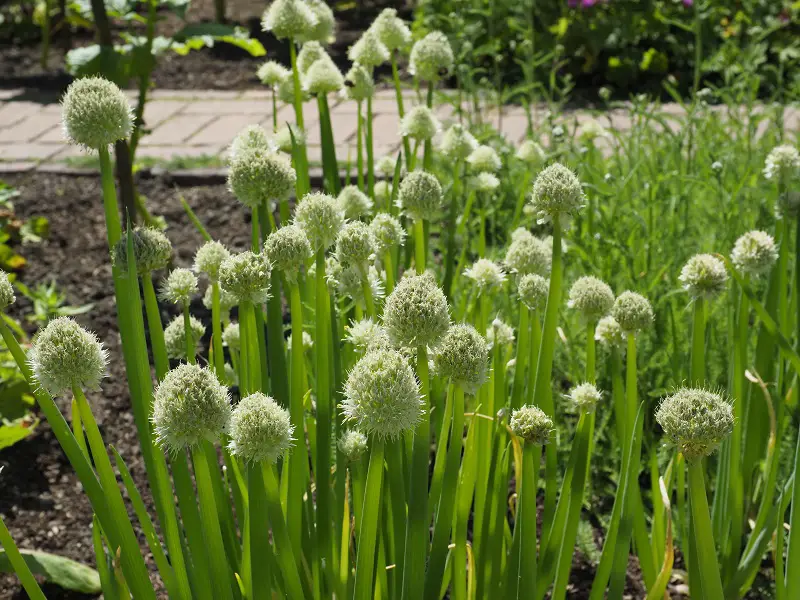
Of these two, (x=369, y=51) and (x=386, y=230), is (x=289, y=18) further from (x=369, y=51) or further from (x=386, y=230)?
(x=386, y=230)

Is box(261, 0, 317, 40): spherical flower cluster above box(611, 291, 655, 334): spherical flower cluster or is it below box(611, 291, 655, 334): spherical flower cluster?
above

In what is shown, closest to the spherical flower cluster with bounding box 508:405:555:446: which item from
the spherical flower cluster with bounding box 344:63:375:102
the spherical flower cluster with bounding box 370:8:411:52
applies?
the spherical flower cluster with bounding box 344:63:375:102

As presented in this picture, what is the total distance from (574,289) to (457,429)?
43 centimetres

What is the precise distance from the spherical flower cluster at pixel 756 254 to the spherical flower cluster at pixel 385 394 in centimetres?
95

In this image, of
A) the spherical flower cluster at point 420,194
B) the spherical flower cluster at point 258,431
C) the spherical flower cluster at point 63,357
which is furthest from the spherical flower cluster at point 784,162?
the spherical flower cluster at point 63,357

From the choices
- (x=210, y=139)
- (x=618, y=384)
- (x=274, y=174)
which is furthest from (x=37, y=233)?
(x=618, y=384)

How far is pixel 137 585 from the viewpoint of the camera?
1.42 meters

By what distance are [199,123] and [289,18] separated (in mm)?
3767

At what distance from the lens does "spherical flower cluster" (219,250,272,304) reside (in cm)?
140

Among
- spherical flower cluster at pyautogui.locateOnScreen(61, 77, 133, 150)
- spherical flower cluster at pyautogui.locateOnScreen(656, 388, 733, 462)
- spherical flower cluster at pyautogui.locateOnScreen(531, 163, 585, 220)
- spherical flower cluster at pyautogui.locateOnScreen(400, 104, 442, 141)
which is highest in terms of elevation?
spherical flower cluster at pyautogui.locateOnScreen(61, 77, 133, 150)

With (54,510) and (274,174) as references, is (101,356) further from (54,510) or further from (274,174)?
(54,510)

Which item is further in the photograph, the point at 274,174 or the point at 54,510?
the point at 54,510

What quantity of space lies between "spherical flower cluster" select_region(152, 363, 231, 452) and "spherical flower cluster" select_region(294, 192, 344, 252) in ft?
1.33

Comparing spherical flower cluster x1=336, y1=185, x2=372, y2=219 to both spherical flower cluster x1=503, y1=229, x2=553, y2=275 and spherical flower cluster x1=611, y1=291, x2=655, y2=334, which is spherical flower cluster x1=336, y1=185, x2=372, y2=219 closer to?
spherical flower cluster x1=503, y1=229, x2=553, y2=275
